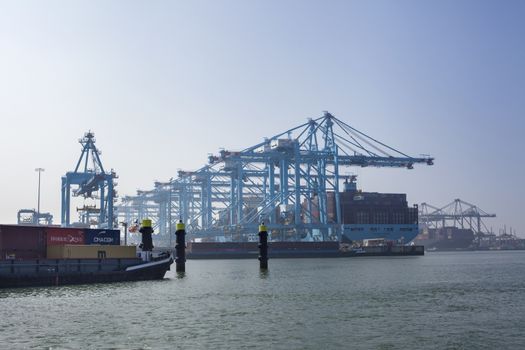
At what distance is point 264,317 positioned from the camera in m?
34.9

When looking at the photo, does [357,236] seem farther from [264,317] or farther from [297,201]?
[264,317]

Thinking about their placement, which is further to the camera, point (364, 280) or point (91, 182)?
point (91, 182)

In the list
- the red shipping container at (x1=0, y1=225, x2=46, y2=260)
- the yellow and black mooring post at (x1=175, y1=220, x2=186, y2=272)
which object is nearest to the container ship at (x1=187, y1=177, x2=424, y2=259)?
the yellow and black mooring post at (x1=175, y1=220, x2=186, y2=272)

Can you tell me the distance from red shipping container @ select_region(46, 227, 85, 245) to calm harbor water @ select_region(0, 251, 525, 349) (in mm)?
4833

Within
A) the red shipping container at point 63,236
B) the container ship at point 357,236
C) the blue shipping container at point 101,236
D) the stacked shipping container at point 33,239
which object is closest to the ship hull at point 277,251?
the container ship at point 357,236

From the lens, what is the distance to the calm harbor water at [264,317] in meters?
27.3

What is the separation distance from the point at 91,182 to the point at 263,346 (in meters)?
101

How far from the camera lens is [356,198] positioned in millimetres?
163125

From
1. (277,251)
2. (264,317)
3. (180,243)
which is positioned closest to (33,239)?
(180,243)

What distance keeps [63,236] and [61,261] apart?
3.66m

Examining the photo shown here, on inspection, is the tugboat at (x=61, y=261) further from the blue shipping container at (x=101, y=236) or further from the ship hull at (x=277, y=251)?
the ship hull at (x=277, y=251)

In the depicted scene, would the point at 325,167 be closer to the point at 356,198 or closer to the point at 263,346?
the point at 356,198

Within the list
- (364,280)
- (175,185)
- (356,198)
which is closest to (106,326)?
(364,280)

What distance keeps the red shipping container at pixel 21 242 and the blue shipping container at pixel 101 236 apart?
15.9ft
